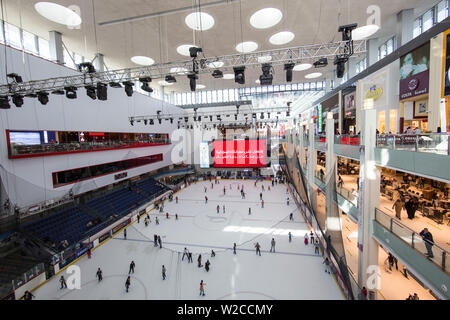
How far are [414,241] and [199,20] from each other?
13343 mm

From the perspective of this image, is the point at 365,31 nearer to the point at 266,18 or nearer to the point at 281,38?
the point at 281,38

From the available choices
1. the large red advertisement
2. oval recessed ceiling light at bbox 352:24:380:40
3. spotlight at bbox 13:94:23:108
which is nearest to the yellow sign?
oval recessed ceiling light at bbox 352:24:380:40

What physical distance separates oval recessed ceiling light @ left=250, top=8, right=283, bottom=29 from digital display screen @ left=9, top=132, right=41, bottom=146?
1439 cm

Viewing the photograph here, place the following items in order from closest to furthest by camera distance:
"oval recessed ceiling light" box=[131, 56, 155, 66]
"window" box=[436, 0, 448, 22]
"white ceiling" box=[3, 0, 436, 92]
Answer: "white ceiling" box=[3, 0, 436, 92], "window" box=[436, 0, 448, 22], "oval recessed ceiling light" box=[131, 56, 155, 66]

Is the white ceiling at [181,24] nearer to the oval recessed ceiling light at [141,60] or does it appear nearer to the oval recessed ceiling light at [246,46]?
the oval recessed ceiling light at [246,46]

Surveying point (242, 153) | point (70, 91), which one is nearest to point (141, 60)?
Result: point (70, 91)

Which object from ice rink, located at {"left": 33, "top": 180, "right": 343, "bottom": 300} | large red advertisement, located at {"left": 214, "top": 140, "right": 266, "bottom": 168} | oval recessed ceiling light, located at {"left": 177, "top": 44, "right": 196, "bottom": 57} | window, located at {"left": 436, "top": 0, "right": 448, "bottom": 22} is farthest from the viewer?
large red advertisement, located at {"left": 214, "top": 140, "right": 266, "bottom": 168}

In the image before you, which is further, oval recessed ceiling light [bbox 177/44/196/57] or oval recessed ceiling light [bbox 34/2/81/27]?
oval recessed ceiling light [bbox 177/44/196/57]

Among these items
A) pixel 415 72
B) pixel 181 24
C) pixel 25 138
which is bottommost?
pixel 25 138

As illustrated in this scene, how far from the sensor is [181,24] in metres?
12.3

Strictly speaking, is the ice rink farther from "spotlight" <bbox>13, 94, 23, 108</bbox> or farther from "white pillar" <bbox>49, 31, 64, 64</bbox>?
"white pillar" <bbox>49, 31, 64, 64</bbox>

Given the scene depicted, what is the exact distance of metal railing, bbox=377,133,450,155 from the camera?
17.6 feet

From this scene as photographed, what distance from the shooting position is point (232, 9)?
11.0 m

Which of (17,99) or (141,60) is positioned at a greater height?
(141,60)
